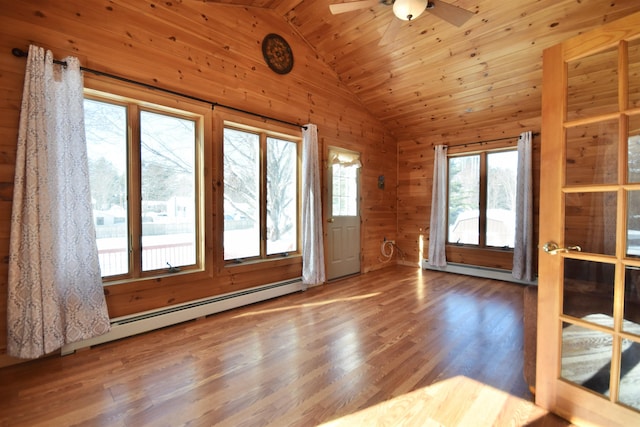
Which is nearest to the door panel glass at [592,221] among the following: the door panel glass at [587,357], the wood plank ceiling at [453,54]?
the door panel glass at [587,357]

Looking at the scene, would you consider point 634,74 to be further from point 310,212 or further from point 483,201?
point 483,201

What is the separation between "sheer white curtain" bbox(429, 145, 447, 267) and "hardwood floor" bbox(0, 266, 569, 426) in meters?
2.00

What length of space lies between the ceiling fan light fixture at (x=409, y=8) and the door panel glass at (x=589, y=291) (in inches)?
83.5

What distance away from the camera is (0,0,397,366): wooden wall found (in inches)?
81.6

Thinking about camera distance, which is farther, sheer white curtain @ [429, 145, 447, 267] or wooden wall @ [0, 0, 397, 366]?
sheer white curtain @ [429, 145, 447, 267]

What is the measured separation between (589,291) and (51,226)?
11.4 ft

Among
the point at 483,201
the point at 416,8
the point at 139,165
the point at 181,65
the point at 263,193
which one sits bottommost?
the point at 483,201

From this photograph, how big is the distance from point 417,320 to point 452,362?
0.79m

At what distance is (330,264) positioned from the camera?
14.5 feet

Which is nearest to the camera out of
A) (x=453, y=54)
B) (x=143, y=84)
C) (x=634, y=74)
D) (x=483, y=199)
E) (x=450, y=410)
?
(x=634, y=74)

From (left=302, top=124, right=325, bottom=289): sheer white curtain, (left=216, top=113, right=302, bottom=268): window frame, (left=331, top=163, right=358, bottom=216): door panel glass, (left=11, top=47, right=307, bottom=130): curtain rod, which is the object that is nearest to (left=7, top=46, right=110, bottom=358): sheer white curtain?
(left=11, top=47, right=307, bottom=130): curtain rod

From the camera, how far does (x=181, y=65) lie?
113 inches

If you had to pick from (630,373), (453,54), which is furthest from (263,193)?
(630,373)

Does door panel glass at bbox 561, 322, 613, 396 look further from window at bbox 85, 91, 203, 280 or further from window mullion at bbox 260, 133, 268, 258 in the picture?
window at bbox 85, 91, 203, 280
